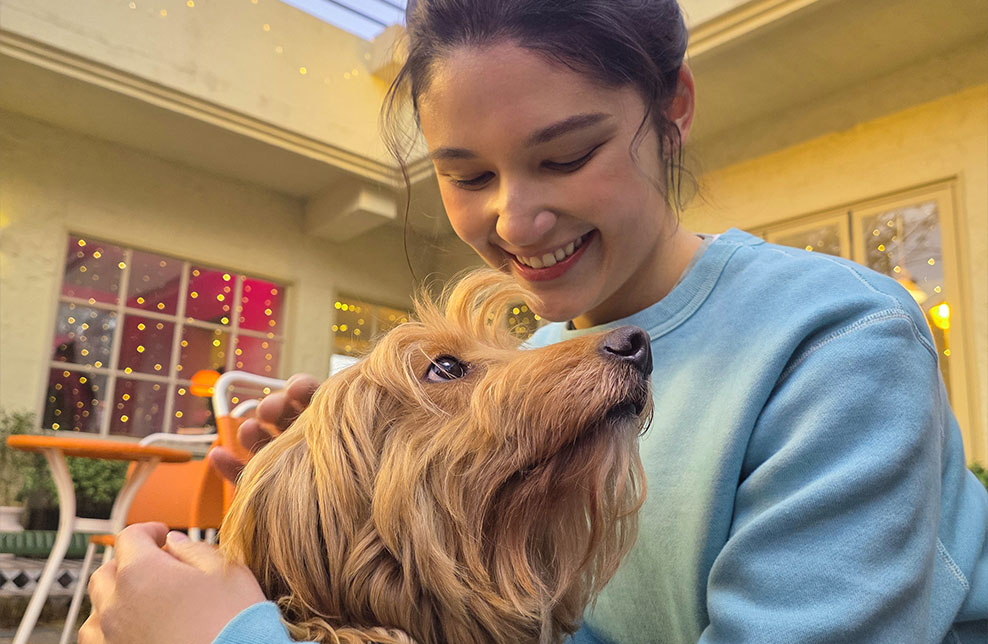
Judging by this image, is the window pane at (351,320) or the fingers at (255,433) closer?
the fingers at (255,433)

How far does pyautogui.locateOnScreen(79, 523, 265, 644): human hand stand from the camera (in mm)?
958

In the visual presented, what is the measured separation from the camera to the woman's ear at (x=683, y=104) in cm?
158

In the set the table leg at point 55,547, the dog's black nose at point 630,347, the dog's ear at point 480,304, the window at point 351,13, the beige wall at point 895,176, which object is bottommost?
the table leg at point 55,547

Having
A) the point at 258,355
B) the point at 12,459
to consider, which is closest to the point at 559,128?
the point at 12,459

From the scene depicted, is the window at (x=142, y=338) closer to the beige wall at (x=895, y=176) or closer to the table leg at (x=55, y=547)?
the table leg at (x=55, y=547)

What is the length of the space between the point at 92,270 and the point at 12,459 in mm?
1721

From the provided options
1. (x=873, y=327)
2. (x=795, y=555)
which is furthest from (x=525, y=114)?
(x=795, y=555)

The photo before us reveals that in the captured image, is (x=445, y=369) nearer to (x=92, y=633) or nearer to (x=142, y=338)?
(x=92, y=633)

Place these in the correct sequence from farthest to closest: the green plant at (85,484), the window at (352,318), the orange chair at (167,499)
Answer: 1. the window at (352,318)
2. the green plant at (85,484)
3. the orange chair at (167,499)

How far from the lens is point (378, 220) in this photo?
8180 mm

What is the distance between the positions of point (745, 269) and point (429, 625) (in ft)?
2.59

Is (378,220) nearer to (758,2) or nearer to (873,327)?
(758,2)

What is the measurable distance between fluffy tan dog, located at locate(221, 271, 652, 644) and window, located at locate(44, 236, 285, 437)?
685 centimetres

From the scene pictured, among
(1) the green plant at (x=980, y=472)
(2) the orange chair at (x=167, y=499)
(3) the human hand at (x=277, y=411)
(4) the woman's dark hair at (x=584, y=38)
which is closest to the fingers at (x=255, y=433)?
(3) the human hand at (x=277, y=411)
